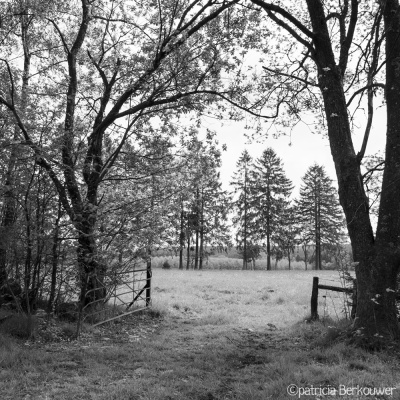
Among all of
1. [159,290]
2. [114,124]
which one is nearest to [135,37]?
[114,124]

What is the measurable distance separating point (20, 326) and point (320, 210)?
1807 inches

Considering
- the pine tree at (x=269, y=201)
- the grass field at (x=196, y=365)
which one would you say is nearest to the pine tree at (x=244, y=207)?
the pine tree at (x=269, y=201)

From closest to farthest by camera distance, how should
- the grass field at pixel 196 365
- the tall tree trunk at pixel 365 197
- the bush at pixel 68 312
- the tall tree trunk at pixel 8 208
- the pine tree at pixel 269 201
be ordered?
the grass field at pixel 196 365 < the tall tree trunk at pixel 365 197 < the tall tree trunk at pixel 8 208 < the bush at pixel 68 312 < the pine tree at pixel 269 201

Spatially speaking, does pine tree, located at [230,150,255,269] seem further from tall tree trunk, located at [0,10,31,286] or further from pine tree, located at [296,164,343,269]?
tall tree trunk, located at [0,10,31,286]

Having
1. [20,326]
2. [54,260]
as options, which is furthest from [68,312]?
[54,260]

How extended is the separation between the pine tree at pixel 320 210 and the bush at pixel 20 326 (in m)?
43.9

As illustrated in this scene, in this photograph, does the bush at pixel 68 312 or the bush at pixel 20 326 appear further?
the bush at pixel 68 312

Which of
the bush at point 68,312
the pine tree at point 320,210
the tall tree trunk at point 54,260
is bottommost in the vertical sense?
the bush at point 68,312

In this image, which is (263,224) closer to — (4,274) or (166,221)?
(166,221)

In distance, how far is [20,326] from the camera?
662cm

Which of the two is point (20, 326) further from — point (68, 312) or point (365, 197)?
point (365, 197)

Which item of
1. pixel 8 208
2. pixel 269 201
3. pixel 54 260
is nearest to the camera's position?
pixel 8 208

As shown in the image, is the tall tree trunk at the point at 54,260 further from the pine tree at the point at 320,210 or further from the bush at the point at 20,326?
the pine tree at the point at 320,210

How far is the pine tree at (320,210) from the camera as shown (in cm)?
4788
